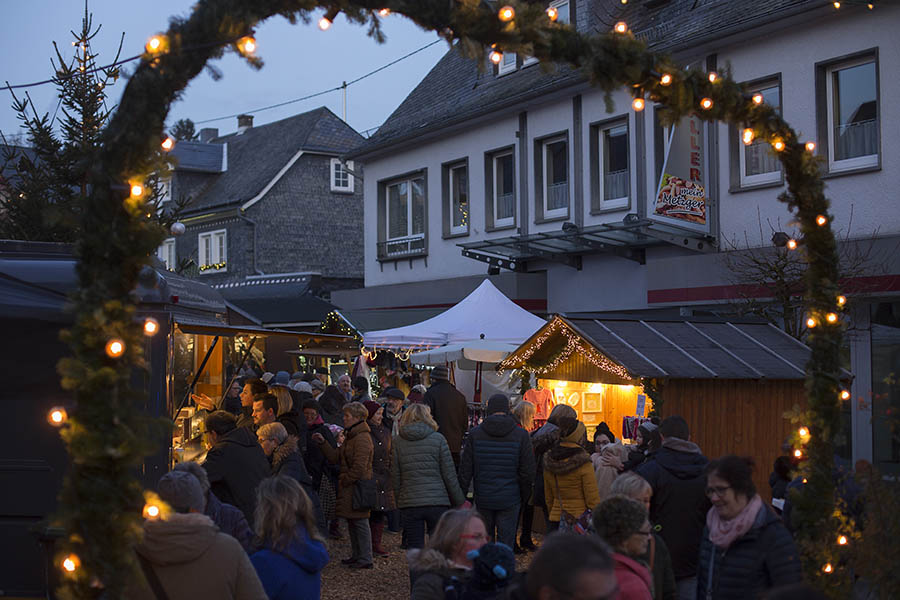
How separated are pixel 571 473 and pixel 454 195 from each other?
15.9 m

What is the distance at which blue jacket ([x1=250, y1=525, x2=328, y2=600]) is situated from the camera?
5273 mm

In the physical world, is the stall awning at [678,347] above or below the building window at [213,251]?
below

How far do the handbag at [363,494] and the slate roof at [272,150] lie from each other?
86.8 ft

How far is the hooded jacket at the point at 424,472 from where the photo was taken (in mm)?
9539

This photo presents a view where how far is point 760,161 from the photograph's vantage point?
1692cm

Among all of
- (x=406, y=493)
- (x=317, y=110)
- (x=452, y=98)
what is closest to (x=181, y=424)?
(x=406, y=493)

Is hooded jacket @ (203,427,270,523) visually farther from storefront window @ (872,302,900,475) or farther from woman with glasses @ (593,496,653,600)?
storefront window @ (872,302,900,475)

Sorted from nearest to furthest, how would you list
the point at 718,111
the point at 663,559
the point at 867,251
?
1. the point at 663,559
2. the point at 718,111
3. the point at 867,251

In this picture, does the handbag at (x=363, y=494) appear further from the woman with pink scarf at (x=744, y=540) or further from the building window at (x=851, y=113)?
the building window at (x=851, y=113)

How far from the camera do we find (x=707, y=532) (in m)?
5.44

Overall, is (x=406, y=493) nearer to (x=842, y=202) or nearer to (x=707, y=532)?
(x=707, y=532)

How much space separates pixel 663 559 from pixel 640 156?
47.0 ft

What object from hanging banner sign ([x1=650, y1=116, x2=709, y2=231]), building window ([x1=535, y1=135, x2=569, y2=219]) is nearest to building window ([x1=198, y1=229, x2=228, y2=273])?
building window ([x1=535, y1=135, x2=569, y2=219])

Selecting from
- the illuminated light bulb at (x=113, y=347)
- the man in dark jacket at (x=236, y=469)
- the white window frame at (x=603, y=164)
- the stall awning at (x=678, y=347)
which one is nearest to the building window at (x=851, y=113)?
the stall awning at (x=678, y=347)
